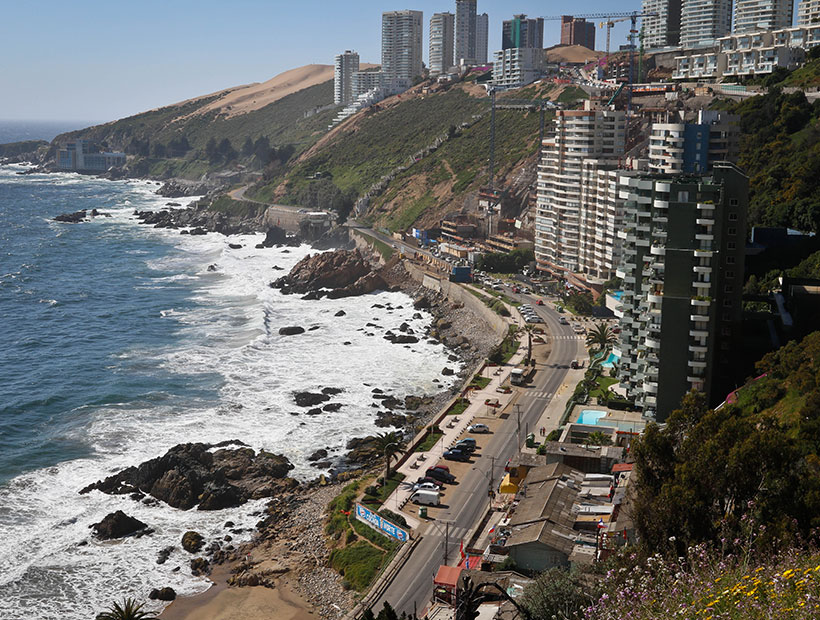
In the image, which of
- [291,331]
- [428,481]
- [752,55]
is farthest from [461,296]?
[752,55]

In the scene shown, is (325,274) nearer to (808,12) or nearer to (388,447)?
(388,447)

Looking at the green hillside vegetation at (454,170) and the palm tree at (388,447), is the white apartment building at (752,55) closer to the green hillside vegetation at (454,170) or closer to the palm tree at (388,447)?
the green hillside vegetation at (454,170)

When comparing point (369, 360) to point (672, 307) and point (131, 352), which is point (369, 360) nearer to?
point (131, 352)

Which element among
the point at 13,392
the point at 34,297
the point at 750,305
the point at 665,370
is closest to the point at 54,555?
the point at 13,392

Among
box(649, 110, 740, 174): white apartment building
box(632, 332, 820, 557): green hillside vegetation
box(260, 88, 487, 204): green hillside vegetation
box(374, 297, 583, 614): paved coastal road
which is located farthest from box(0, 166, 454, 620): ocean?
box(260, 88, 487, 204): green hillside vegetation

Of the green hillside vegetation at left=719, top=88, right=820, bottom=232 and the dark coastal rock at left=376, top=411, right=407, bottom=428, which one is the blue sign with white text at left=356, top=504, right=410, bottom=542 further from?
Answer: the green hillside vegetation at left=719, top=88, right=820, bottom=232

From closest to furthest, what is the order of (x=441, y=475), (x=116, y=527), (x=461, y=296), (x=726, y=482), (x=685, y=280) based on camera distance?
(x=726, y=482) → (x=116, y=527) → (x=685, y=280) → (x=441, y=475) → (x=461, y=296)
